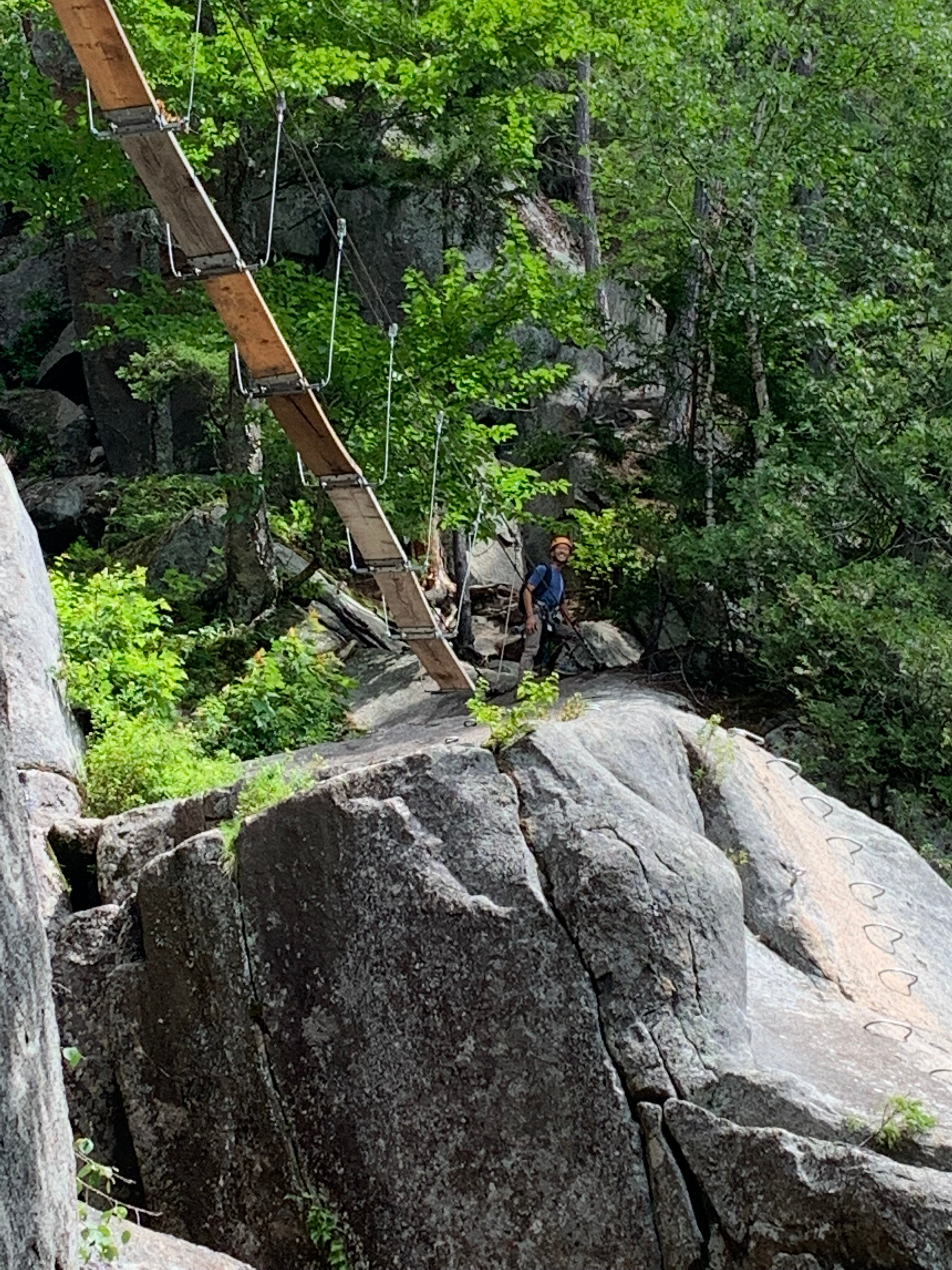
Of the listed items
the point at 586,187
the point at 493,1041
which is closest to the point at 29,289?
the point at 586,187

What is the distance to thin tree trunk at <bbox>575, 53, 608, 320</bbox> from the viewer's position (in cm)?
2083

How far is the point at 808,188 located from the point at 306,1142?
12.6 metres

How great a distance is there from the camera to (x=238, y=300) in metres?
9.70

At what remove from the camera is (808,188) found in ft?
49.5

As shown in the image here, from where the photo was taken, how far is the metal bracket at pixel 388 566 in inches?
415

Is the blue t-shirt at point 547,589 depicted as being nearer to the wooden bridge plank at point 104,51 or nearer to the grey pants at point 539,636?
the grey pants at point 539,636

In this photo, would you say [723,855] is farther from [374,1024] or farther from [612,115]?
[612,115]

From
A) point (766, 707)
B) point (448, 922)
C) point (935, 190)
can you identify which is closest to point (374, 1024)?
point (448, 922)

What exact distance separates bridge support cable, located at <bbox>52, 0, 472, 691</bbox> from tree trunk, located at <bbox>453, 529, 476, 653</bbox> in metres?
4.65

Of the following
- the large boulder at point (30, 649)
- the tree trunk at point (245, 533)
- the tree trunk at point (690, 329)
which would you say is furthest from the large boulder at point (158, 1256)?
the tree trunk at point (690, 329)

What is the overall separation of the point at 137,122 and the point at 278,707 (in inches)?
186

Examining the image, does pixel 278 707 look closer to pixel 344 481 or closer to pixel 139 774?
pixel 344 481

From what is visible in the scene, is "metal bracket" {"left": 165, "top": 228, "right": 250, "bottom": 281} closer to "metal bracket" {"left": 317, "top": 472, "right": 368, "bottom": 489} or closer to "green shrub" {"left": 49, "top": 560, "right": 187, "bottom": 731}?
"metal bracket" {"left": 317, "top": 472, "right": 368, "bottom": 489}

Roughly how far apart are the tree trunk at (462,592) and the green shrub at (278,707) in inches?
146
